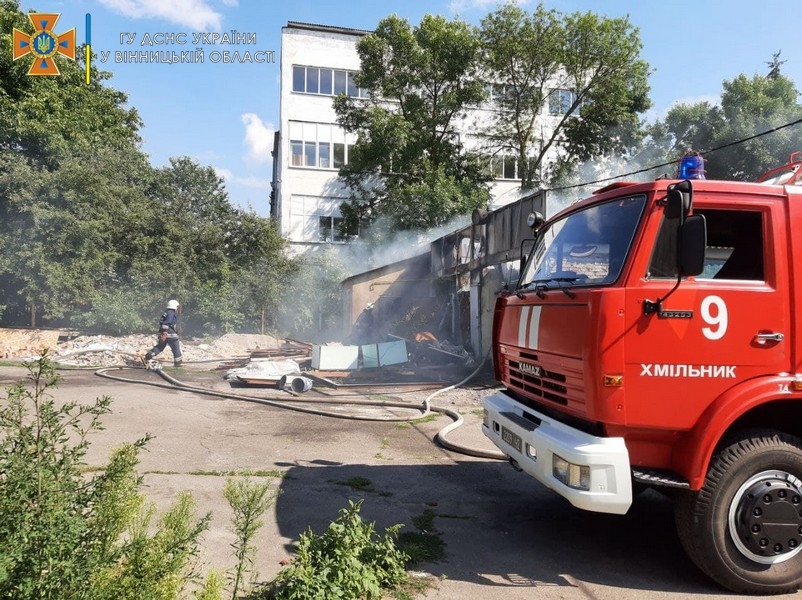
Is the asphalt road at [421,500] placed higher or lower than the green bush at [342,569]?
lower

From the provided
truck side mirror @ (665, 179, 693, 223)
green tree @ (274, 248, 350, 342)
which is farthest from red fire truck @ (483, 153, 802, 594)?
green tree @ (274, 248, 350, 342)

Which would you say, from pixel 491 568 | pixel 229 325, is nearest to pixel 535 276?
pixel 491 568

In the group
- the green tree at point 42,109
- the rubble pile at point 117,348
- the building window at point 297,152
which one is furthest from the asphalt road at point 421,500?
the building window at point 297,152

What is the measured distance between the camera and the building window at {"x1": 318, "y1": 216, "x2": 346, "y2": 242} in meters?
30.1

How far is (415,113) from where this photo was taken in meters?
24.9

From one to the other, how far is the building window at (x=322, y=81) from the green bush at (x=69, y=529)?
29838 mm

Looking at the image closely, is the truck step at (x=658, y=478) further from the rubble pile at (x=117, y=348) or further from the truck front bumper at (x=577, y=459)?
the rubble pile at (x=117, y=348)

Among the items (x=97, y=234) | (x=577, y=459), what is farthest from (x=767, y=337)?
(x=97, y=234)

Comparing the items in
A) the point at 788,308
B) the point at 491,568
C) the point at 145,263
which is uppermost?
the point at 145,263

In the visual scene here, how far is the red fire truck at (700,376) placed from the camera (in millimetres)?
3334

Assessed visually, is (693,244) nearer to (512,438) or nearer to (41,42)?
(512,438)

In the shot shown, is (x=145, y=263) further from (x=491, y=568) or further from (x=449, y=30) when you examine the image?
(x=491, y=568)

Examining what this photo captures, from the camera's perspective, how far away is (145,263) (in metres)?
21.9

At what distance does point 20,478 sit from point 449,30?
25.7 meters
